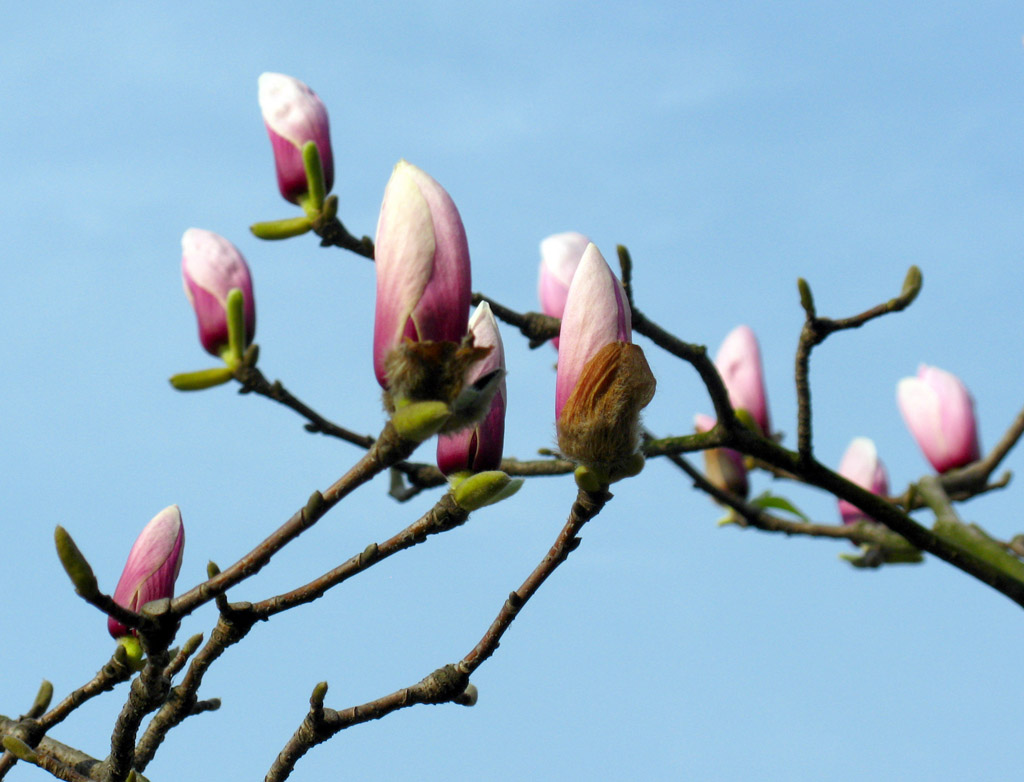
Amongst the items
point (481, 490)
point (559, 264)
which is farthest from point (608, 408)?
point (559, 264)

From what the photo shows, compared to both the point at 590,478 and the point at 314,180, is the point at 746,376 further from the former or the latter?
the point at 590,478

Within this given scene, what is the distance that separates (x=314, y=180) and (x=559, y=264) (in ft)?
2.07

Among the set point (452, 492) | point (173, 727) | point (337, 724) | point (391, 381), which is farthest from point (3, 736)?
point (391, 381)

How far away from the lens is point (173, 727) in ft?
4.64

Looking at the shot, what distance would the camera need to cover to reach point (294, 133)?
174 centimetres

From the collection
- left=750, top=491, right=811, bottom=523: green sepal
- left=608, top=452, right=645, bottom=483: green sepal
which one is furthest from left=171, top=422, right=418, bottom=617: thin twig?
left=750, top=491, right=811, bottom=523: green sepal

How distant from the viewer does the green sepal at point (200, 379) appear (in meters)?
1.40

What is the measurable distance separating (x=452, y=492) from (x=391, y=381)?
0.21 metres

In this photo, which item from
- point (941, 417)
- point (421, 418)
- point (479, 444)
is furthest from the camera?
point (941, 417)

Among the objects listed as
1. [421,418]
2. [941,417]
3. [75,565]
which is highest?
[941,417]

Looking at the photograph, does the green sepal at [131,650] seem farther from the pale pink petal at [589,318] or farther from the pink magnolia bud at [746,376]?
the pink magnolia bud at [746,376]

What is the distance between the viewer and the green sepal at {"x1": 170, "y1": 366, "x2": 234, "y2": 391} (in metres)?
1.40

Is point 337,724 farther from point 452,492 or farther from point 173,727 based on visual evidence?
point 452,492

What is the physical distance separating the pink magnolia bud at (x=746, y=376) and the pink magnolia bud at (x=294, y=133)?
127 centimetres
